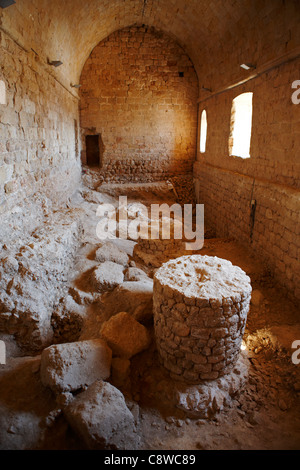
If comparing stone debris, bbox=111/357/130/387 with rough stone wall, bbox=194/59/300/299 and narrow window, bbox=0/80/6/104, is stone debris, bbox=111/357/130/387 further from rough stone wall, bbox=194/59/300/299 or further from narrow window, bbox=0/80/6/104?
narrow window, bbox=0/80/6/104

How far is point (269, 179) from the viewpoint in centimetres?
595

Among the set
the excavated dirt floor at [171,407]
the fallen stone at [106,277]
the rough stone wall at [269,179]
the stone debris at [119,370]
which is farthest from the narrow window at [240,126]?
the stone debris at [119,370]

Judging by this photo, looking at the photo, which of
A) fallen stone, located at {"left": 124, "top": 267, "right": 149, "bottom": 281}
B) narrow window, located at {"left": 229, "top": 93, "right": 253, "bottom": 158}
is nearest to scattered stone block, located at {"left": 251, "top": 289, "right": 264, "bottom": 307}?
fallen stone, located at {"left": 124, "top": 267, "right": 149, "bottom": 281}

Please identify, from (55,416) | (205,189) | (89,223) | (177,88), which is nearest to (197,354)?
(55,416)

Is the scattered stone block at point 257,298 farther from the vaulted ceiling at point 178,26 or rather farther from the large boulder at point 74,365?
the vaulted ceiling at point 178,26

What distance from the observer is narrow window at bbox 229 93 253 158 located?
24.6 ft

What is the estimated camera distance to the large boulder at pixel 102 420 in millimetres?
2689

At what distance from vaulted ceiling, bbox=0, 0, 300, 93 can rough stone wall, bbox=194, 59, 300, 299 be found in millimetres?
693

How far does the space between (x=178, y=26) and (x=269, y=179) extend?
687 centimetres

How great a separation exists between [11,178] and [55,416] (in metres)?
3.39

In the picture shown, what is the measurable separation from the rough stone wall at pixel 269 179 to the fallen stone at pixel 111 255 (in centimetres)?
283

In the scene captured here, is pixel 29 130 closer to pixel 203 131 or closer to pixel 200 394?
pixel 200 394

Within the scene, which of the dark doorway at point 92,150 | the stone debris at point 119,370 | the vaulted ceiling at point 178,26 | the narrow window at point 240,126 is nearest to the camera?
the stone debris at point 119,370

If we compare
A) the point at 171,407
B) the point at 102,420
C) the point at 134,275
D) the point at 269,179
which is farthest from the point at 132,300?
the point at 269,179
